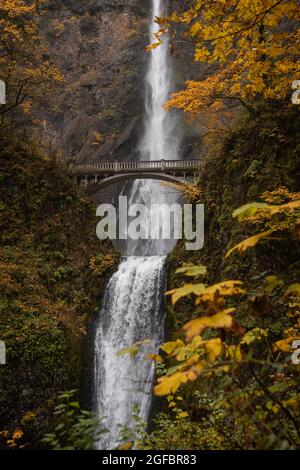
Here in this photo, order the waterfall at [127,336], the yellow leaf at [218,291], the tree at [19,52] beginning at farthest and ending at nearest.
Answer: the tree at [19,52], the waterfall at [127,336], the yellow leaf at [218,291]

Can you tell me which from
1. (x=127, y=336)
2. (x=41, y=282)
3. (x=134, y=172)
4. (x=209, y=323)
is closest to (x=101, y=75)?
A: (x=134, y=172)

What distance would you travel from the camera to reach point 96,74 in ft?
114

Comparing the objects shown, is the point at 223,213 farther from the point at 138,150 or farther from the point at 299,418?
the point at 138,150

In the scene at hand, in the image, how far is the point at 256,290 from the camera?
8.55m

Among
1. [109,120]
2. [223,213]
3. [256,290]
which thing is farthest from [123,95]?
[256,290]

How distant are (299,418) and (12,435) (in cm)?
935

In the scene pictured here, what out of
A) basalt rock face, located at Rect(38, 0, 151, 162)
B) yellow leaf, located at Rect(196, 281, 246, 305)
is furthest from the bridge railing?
yellow leaf, located at Rect(196, 281, 246, 305)

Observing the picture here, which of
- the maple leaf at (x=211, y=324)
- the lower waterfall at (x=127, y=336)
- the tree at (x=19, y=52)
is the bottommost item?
the lower waterfall at (x=127, y=336)

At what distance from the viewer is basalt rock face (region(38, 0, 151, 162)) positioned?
31047 mm

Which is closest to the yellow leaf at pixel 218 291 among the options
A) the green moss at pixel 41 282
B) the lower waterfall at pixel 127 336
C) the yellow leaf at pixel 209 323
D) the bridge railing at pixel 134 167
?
the yellow leaf at pixel 209 323

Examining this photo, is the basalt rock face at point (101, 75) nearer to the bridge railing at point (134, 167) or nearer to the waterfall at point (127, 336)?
the bridge railing at point (134, 167)

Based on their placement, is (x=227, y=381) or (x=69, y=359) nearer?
(x=227, y=381)

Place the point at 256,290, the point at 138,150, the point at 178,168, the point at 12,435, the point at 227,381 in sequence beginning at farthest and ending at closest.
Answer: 1. the point at 138,150
2. the point at 178,168
3. the point at 12,435
4. the point at 256,290
5. the point at 227,381

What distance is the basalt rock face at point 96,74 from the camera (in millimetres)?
31047
